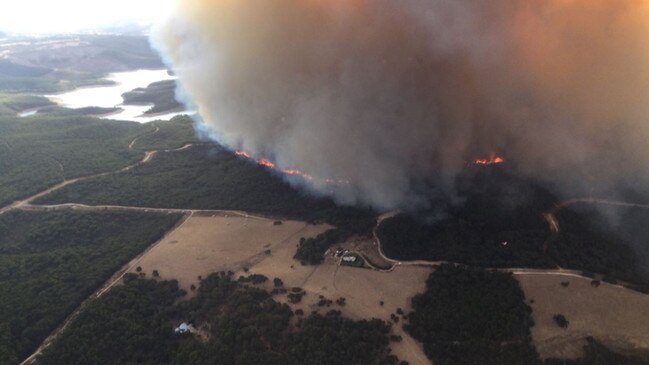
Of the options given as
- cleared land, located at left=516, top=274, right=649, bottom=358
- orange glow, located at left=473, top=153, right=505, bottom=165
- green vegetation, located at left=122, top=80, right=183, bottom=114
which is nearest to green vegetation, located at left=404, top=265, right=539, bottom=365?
cleared land, located at left=516, top=274, right=649, bottom=358

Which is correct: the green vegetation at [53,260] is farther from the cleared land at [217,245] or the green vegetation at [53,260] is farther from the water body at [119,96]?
the water body at [119,96]

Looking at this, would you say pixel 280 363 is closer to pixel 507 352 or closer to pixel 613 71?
pixel 507 352

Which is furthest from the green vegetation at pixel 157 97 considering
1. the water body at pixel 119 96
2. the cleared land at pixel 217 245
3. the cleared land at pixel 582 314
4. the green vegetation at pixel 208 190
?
the cleared land at pixel 582 314

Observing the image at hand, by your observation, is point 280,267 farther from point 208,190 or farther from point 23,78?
point 23,78

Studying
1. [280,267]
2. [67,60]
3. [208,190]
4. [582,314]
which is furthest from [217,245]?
[67,60]

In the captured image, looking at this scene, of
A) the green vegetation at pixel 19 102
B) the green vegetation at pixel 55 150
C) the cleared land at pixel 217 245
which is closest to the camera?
the cleared land at pixel 217 245

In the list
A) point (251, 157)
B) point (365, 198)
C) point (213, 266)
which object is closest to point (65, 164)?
point (251, 157)
